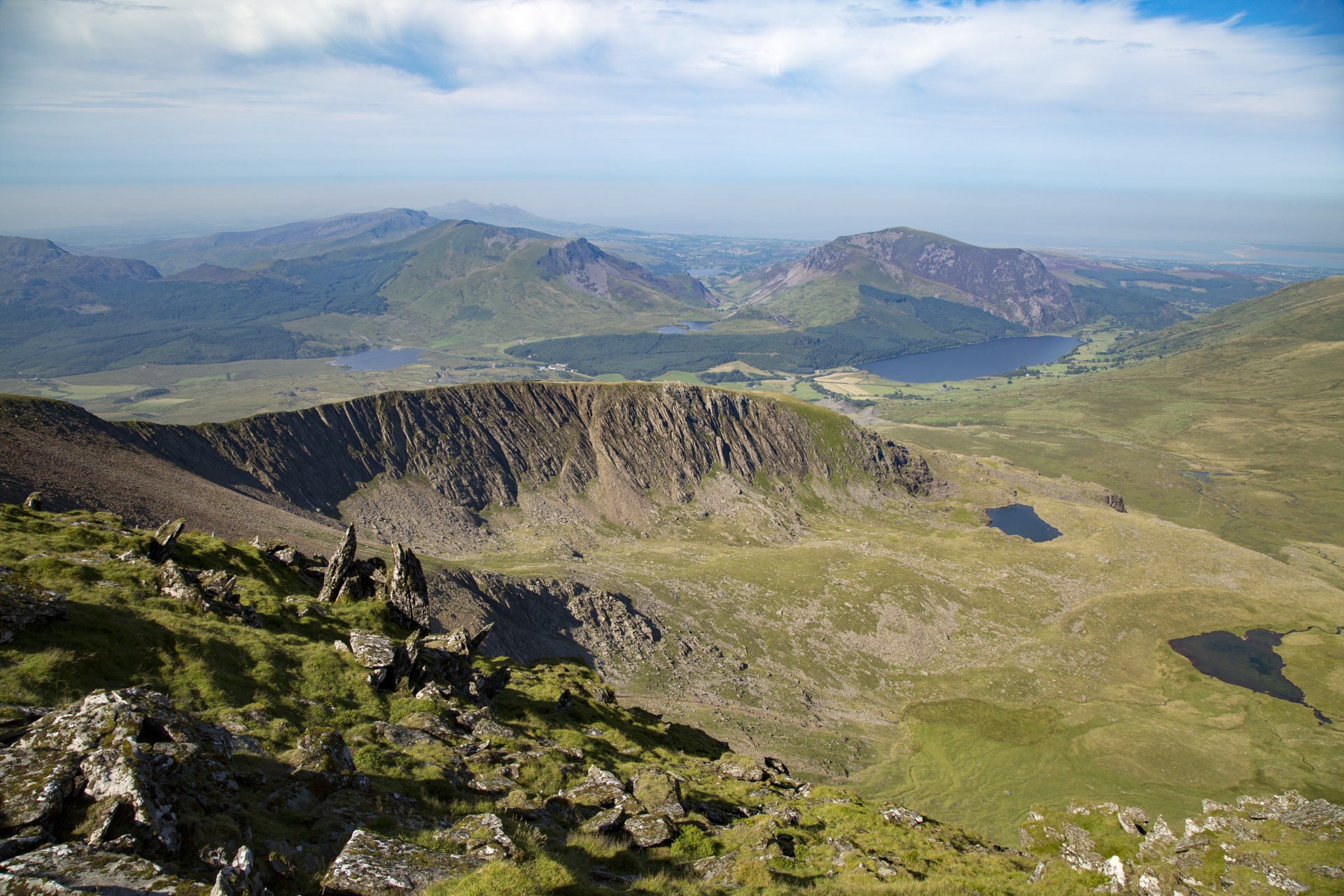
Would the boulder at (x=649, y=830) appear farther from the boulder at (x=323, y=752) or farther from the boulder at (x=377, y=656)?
the boulder at (x=377, y=656)

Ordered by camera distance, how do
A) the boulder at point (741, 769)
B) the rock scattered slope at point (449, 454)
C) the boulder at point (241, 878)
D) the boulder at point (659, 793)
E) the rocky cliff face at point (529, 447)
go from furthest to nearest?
the rocky cliff face at point (529, 447) < the rock scattered slope at point (449, 454) < the boulder at point (741, 769) < the boulder at point (659, 793) < the boulder at point (241, 878)

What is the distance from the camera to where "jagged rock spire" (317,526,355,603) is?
41062 millimetres

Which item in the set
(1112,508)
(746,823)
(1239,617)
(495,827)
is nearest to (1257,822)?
(746,823)

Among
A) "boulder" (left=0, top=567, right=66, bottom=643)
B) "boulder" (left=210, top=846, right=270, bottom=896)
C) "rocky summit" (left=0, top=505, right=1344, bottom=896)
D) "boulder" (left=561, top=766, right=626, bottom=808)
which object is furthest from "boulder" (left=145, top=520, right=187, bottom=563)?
"boulder" (left=210, top=846, right=270, bottom=896)

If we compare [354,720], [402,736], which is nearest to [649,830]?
[402,736]

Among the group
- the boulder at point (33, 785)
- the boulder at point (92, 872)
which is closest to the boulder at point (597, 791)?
the boulder at point (92, 872)

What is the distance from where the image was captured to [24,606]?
22781 millimetres

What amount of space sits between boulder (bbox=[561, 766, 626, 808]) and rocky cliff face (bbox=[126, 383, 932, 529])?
106m

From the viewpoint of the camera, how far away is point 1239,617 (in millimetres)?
127000

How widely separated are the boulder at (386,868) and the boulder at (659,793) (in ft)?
38.0

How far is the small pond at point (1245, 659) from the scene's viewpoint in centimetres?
10775

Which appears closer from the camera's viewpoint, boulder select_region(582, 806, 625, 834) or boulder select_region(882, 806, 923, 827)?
boulder select_region(582, 806, 625, 834)

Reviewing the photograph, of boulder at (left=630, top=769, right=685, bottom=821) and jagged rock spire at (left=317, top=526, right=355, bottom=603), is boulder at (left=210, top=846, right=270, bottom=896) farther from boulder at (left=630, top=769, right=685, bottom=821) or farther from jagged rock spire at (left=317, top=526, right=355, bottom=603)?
jagged rock spire at (left=317, top=526, right=355, bottom=603)

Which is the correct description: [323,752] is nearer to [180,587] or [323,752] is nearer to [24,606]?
[24,606]
